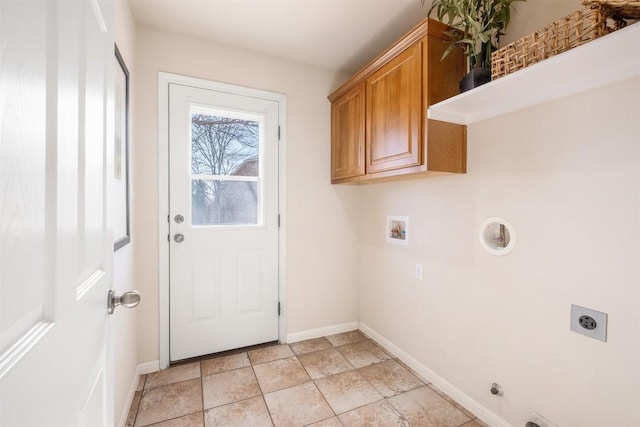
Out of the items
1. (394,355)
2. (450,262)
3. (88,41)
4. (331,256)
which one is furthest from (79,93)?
(394,355)

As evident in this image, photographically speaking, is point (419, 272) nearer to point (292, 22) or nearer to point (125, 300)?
point (125, 300)

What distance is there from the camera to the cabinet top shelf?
96 centimetres

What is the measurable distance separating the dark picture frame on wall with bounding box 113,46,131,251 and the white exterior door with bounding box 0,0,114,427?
0.92m

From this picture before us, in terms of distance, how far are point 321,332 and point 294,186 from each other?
139cm

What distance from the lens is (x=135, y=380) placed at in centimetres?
188

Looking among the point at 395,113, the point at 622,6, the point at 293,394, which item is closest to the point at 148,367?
the point at 293,394

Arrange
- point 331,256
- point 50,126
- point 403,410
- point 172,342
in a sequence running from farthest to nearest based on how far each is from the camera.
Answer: point 331,256 → point 172,342 → point 403,410 → point 50,126

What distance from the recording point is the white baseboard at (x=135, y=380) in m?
1.55

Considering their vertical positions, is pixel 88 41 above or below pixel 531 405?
above

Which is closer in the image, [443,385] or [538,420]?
[538,420]

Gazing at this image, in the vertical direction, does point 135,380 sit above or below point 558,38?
below

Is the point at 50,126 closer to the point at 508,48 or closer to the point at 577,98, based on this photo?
the point at 508,48

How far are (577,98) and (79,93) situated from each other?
176cm

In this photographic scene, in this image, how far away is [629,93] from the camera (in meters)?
1.08
